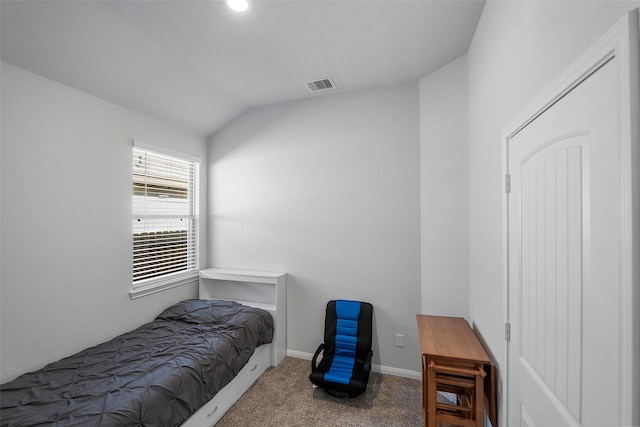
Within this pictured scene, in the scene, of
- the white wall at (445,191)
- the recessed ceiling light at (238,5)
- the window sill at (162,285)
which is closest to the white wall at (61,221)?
the window sill at (162,285)

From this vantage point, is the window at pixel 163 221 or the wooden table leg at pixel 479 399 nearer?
the wooden table leg at pixel 479 399

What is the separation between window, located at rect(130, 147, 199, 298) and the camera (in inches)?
106

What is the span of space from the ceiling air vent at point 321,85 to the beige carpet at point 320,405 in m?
3.02

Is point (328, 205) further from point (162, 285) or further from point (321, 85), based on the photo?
point (162, 285)

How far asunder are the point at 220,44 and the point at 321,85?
1038 mm

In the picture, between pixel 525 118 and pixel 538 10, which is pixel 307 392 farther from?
pixel 538 10

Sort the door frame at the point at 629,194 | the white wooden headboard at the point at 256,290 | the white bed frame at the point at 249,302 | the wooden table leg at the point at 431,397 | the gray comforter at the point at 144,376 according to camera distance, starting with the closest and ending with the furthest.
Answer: the door frame at the point at 629,194 < the gray comforter at the point at 144,376 < the wooden table leg at the point at 431,397 < the white bed frame at the point at 249,302 < the white wooden headboard at the point at 256,290

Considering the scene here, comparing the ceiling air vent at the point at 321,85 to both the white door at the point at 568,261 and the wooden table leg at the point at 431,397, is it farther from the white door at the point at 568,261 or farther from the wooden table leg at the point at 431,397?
the wooden table leg at the point at 431,397

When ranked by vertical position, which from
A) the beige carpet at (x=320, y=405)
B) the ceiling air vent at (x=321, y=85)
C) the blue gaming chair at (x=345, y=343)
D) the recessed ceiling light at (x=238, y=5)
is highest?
the recessed ceiling light at (x=238, y=5)

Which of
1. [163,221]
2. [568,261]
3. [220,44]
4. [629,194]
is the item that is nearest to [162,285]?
[163,221]

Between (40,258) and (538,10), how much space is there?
3282 millimetres

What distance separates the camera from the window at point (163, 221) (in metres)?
2.68

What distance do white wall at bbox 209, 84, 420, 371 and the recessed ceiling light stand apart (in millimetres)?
1343

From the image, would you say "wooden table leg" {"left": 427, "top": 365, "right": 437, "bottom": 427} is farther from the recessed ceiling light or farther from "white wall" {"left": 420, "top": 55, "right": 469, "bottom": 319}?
the recessed ceiling light
